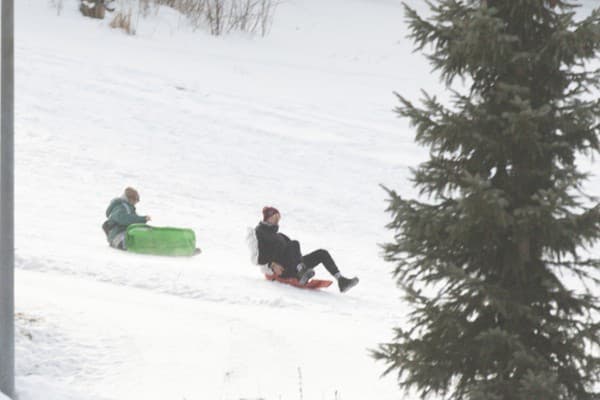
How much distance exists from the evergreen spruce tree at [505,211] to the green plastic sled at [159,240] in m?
7.35

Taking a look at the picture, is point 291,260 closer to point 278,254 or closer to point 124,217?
point 278,254

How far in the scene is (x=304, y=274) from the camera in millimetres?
12328

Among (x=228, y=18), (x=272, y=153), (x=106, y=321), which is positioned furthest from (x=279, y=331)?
(x=228, y=18)

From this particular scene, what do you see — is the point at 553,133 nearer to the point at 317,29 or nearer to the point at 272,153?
A: the point at 272,153

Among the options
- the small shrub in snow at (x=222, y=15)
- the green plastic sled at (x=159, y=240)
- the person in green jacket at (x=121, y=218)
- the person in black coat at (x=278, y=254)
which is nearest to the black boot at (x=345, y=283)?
the person in black coat at (x=278, y=254)

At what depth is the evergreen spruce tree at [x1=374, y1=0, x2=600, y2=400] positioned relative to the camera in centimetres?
594

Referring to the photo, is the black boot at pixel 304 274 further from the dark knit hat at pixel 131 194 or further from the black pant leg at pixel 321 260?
the dark knit hat at pixel 131 194

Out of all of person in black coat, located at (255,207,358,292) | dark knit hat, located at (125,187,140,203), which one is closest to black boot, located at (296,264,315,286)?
person in black coat, located at (255,207,358,292)

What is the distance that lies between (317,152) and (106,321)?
1185cm

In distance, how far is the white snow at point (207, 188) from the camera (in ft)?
28.3

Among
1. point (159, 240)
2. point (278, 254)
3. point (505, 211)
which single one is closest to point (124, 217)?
point (159, 240)

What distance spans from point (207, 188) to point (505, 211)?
12.5 meters

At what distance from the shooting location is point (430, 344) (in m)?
6.36

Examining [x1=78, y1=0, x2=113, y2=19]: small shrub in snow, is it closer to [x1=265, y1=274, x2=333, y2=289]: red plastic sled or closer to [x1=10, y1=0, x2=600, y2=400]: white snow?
[x1=10, y1=0, x2=600, y2=400]: white snow
